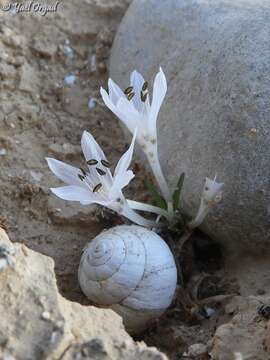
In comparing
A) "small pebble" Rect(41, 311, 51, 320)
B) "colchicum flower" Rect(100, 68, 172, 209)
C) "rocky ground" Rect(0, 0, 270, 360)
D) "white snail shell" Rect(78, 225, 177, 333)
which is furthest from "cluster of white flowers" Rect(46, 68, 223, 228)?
"small pebble" Rect(41, 311, 51, 320)

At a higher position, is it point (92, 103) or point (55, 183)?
point (92, 103)

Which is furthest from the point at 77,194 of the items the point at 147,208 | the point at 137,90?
the point at 137,90

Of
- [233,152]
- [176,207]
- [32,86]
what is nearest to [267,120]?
[233,152]

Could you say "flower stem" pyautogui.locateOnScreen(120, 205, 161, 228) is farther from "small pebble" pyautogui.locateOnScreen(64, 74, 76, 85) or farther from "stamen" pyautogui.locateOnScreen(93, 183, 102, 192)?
"small pebble" pyautogui.locateOnScreen(64, 74, 76, 85)

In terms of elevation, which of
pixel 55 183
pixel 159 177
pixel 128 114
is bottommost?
pixel 55 183

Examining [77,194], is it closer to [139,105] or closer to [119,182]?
[119,182]
